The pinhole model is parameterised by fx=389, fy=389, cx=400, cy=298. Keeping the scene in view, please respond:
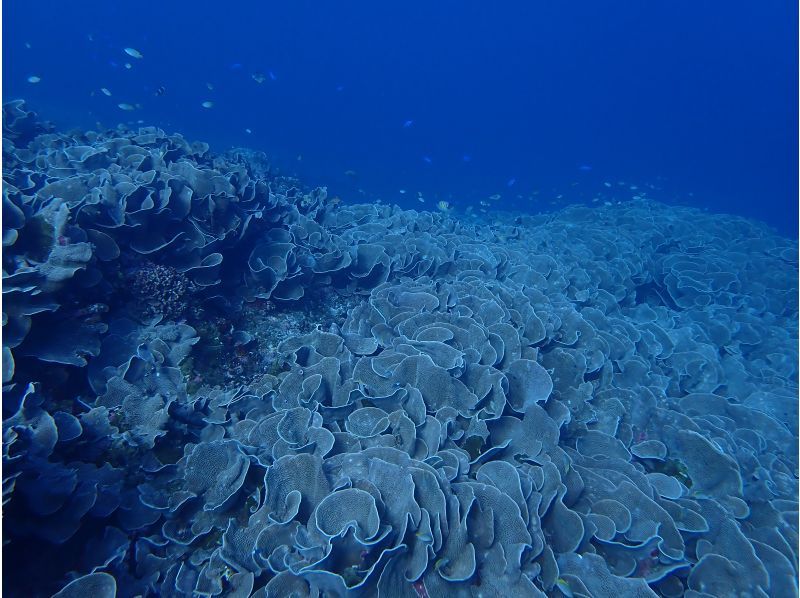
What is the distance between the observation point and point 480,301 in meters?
6.00

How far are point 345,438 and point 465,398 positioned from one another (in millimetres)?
1351

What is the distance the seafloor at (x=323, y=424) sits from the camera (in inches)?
113

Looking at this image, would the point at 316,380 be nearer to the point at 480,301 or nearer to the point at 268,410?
the point at 268,410

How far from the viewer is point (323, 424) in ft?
13.1

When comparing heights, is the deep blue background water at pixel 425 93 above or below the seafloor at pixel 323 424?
above

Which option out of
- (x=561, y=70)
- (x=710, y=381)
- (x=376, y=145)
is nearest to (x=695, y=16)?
(x=561, y=70)

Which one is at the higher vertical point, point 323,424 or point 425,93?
point 425,93

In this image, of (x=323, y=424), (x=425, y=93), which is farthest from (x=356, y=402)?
(x=425, y=93)

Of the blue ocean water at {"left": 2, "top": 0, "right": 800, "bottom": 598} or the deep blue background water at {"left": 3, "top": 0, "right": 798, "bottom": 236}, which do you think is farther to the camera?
the deep blue background water at {"left": 3, "top": 0, "right": 798, "bottom": 236}

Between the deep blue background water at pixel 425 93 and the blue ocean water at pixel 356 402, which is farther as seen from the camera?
the deep blue background water at pixel 425 93

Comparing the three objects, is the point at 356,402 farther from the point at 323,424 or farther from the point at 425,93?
the point at 425,93

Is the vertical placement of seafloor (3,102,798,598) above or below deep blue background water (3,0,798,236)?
below

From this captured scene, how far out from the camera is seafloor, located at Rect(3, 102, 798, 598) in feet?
9.45

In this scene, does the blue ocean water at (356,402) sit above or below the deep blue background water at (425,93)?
below
